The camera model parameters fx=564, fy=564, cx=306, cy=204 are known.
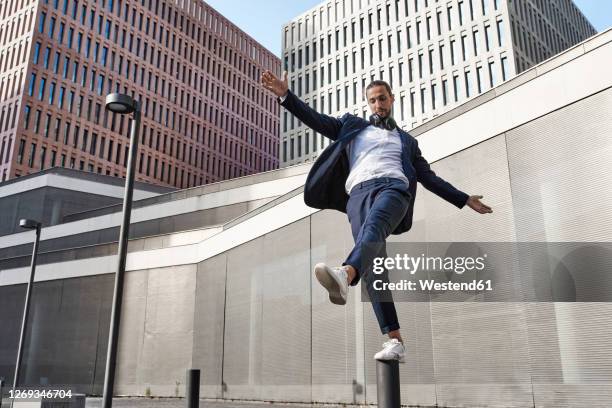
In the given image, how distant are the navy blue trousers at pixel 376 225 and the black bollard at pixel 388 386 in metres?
0.99

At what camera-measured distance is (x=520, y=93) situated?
12320mm

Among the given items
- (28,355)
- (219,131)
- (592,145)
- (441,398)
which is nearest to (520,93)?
(592,145)

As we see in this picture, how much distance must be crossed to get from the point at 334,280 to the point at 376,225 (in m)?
0.55

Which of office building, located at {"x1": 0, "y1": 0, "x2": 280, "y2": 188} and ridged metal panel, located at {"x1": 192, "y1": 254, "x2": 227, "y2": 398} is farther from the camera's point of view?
office building, located at {"x1": 0, "y1": 0, "x2": 280, "y2": 188}

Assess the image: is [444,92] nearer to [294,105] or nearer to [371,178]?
[294,105]

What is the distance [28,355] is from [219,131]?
58229mm

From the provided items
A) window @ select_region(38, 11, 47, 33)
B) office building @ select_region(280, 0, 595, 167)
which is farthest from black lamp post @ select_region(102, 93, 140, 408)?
window @ select_region(38, 11, 47, 33)

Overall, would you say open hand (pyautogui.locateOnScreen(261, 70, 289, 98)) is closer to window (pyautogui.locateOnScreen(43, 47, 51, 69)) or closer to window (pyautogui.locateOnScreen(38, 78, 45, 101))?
window (pyautogui.locateOnScreen(38, 78, 45, 101))

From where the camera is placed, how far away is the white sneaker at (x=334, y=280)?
9.59 ft

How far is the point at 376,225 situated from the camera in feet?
11.0

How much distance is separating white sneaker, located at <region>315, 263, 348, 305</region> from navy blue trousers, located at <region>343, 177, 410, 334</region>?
17cm

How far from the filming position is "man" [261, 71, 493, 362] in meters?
3.40

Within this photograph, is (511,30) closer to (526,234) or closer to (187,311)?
(187,311)

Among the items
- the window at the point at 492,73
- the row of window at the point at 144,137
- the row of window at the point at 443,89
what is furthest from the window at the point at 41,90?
the window at the point at 492,73
